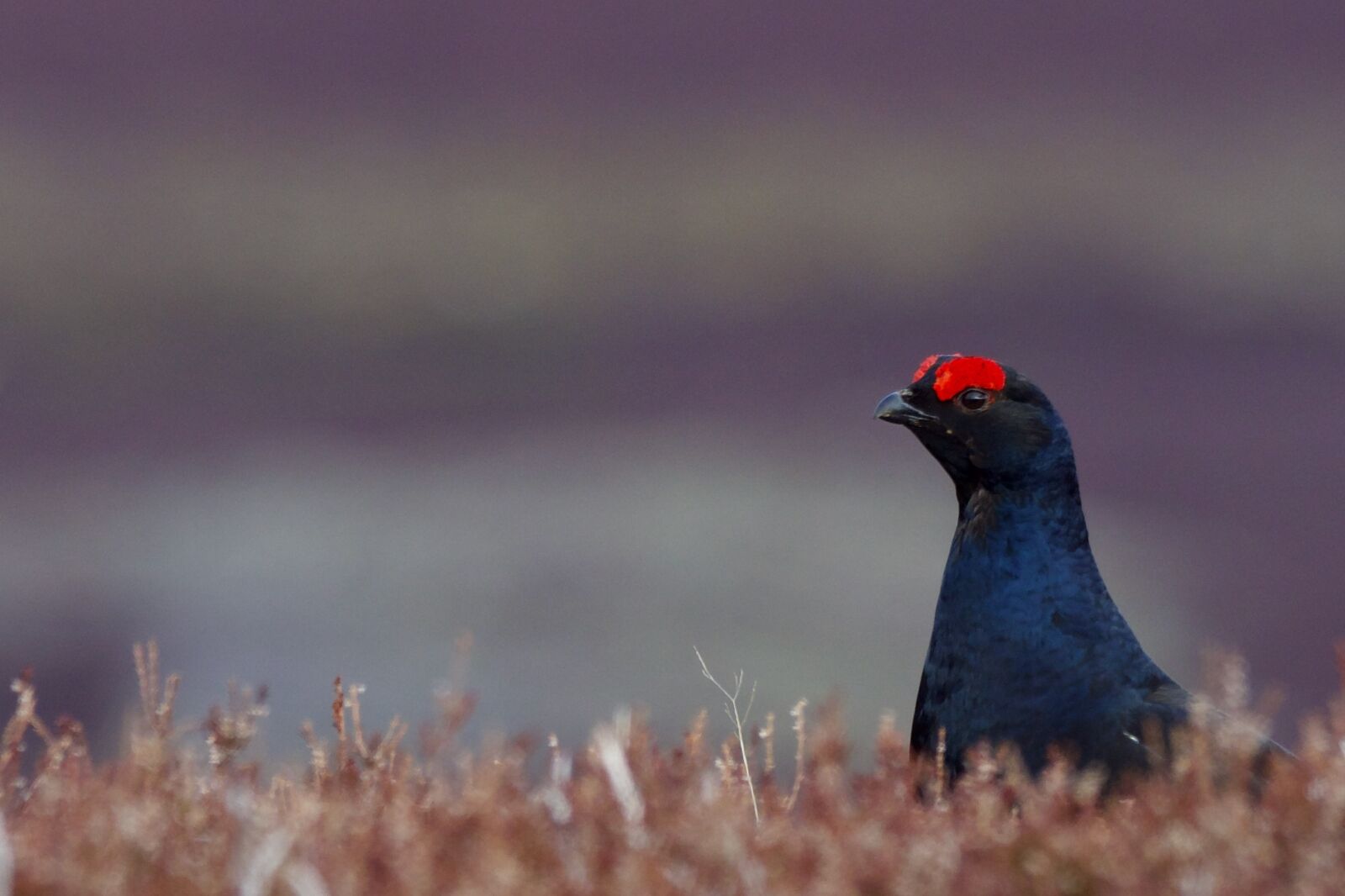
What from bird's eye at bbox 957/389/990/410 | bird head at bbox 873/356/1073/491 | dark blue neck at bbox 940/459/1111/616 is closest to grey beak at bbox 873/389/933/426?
bird head at bbox 873/356/1073/491

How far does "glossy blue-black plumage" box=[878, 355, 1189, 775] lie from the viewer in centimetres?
447

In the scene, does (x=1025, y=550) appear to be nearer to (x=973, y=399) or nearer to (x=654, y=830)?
(x=973, y=399)

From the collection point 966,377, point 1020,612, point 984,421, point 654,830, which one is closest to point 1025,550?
point 1020,612

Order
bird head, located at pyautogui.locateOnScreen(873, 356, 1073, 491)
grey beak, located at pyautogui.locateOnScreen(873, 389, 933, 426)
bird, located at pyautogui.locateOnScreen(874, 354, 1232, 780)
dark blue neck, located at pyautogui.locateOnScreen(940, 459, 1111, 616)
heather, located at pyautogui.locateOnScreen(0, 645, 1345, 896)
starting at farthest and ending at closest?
grey beak, located at pyautogui.locateOnScreen(873, 389, 933, 426)
bird head, located at pyautogui.locateOnScreen(873, 356, 1073, 491)
dark blue neck, located at pyautogui.locateOnScreen(940, 459, 1111, 616)
bird, located at pyautogui.locateOnScreen(874, 354, 1232, 780)
heather, located at pyautogui.locateOnScreen(0, 645, 1345, 896)

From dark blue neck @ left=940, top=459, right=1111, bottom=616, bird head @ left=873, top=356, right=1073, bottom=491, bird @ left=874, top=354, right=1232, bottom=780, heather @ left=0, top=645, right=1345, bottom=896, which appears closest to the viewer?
heather @ left=0, top=645, right=1345, bottom=896

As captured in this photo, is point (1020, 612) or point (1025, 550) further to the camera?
point (1025, 550)

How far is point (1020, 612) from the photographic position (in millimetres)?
4730

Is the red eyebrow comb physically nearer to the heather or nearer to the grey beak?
the grey beak

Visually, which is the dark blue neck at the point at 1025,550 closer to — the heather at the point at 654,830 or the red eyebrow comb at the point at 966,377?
the red eyebrow comb at the point at 966,377

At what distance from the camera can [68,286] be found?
56.1 feet

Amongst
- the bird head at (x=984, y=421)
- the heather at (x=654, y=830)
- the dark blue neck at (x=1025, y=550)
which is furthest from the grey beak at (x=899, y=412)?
the heather at (x=654, y=830)

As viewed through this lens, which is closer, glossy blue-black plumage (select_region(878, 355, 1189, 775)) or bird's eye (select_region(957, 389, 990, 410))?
glossy blue-black plumage (select_region(878, 355, 1189, 775))

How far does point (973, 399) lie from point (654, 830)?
2298 mm

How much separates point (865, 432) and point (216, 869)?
44.5ft
